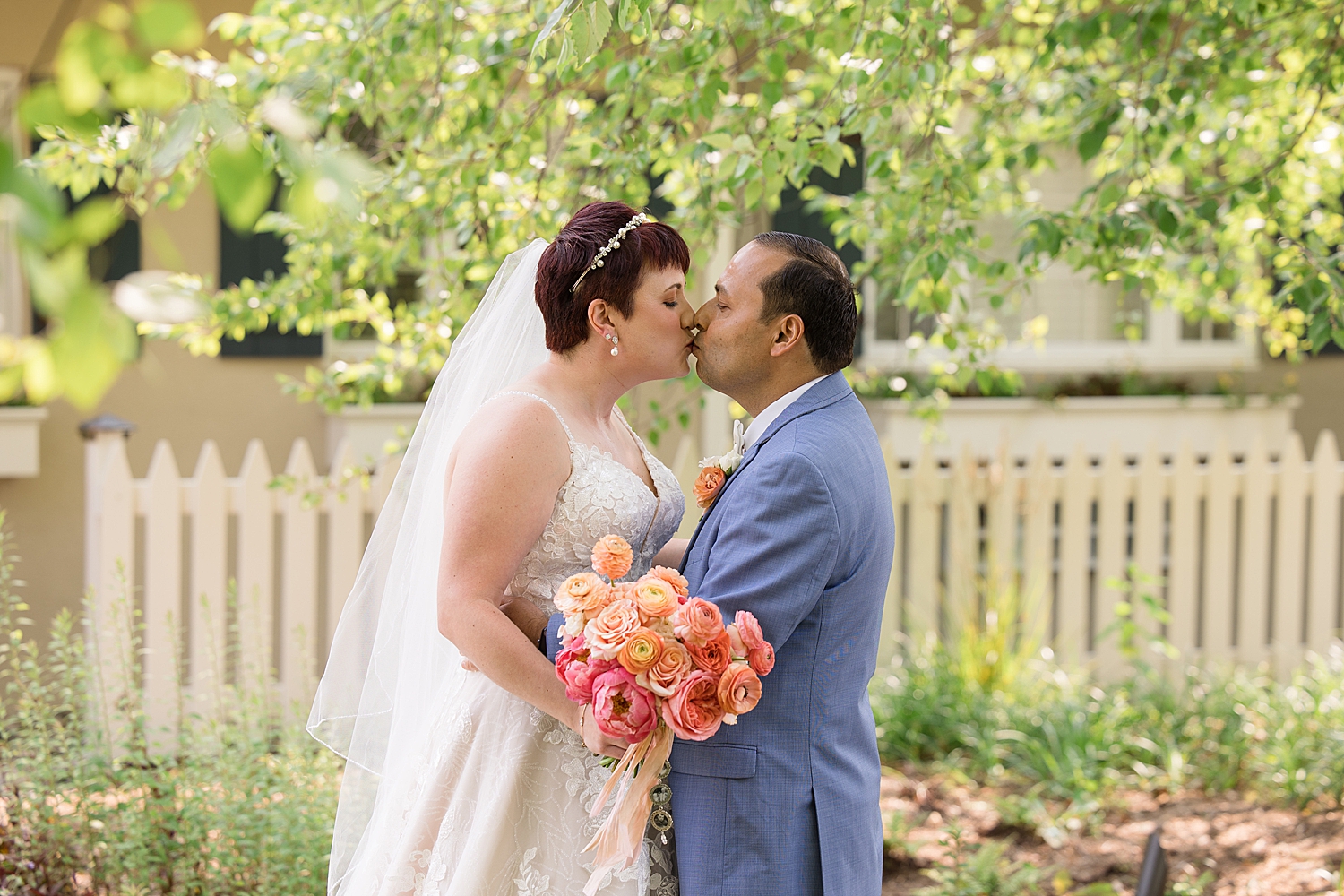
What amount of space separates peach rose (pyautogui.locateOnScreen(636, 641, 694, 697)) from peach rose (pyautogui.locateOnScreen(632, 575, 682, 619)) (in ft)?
0.17

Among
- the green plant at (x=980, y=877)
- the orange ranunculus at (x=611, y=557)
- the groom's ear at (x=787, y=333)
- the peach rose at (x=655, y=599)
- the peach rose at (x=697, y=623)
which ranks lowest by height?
the green plant at (x=980, y=877)

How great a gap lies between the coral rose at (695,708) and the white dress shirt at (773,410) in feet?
2.02

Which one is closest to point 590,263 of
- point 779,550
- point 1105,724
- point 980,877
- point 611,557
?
point 611,557

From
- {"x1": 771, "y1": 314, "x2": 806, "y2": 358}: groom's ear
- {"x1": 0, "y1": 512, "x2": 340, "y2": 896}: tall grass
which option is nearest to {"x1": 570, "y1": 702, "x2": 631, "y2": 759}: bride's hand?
{"x1": 771, "y1": 314, "x2": 806, "y2": 358}: groom's ear

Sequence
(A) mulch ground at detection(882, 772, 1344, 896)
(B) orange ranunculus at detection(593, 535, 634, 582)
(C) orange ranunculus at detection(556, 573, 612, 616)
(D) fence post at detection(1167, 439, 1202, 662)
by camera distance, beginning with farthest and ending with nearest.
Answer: (D) fence post at detection(1167, 439, 1202, 662) < (A) mulch ground at detection(882, 772, 1344, 896) < (B) orange ranunculus at detection(593, 535, 634, 582) < (C) orange ranunculus at detection(556, 573, 612, 616)

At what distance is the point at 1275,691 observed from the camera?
5.41 metres

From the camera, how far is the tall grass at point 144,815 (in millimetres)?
3309

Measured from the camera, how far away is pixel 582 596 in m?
1.85

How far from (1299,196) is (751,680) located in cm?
541

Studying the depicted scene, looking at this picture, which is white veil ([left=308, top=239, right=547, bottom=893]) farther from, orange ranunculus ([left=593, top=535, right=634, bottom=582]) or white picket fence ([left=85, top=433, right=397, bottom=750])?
white picket fence ([left=85, top=433, right=397, bottom=750])

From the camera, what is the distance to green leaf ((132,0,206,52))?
2.11ft

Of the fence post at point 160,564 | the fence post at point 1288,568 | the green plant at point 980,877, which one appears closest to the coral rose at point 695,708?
the green plant at point 980,877

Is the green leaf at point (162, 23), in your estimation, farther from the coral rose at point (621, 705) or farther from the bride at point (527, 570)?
the bride at point (527, 570)

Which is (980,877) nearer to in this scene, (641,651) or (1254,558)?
(641,651)
